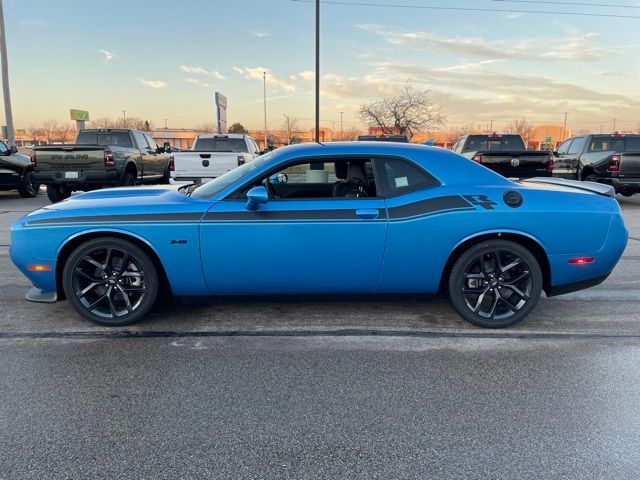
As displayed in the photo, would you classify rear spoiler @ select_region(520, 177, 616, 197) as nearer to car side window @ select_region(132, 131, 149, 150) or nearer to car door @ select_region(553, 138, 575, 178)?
car door @ select_region(553, 138, 575, 178)

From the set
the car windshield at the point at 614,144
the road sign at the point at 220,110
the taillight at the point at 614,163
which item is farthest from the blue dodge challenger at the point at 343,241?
the road sign at the point at 220,110

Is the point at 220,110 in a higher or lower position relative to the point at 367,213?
higher

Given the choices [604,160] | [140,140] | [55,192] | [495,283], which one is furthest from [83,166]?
[604,160]

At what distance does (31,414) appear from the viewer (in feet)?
9.21

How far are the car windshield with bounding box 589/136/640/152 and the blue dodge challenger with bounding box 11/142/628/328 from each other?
1050cm

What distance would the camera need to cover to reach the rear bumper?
1131cm

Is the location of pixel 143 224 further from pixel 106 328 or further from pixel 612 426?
pixel 612 426

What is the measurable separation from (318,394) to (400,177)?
1918 millimetres

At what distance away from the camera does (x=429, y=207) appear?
391cm

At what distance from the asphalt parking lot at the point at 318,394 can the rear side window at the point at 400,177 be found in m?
1.17

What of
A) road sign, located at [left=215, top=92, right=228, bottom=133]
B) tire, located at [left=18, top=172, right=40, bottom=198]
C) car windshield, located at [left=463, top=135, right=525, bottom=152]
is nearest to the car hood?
tire, located at [left=18, top=172, right=40, bottom=198]

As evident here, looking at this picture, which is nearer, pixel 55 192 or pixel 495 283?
pixel 495 283

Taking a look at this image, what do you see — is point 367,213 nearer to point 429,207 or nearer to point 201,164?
point 429,207

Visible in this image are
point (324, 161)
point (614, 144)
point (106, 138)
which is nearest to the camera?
point (324, 161)
